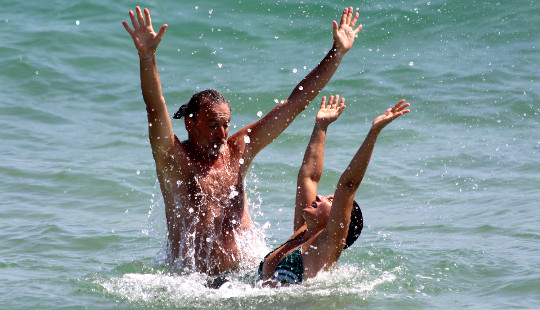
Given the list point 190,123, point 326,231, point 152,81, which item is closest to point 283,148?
point 190,123

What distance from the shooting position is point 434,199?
7.79 m

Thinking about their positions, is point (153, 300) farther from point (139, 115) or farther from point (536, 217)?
point (139, 115)

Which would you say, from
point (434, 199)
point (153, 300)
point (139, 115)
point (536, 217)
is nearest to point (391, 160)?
point (434, 199)

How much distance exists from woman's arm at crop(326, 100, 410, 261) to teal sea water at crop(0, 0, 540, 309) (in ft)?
1.11

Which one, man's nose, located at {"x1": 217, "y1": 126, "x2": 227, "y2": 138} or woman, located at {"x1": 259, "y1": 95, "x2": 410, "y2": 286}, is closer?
woman, located at {"x1": 259, "y1": 95, "x2": 410, "y2": 286}

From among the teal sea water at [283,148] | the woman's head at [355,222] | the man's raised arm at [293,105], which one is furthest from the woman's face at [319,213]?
the man's raised arm at [293,105]

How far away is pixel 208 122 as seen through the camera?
5.46m

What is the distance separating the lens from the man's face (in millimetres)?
5461

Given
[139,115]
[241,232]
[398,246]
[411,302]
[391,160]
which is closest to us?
[411,302]

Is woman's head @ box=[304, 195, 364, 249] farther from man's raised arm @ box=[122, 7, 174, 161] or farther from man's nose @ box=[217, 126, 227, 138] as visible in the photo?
man's raised arm @ box=[122, 7, 174, 161]

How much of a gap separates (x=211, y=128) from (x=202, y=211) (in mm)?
562

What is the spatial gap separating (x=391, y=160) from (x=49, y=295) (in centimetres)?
463

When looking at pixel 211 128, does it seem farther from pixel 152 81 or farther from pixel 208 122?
pixel 152 81

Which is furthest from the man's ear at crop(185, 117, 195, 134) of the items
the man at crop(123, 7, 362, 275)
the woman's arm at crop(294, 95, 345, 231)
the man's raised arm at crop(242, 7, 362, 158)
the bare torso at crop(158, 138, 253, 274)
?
the woman's arm at crop(294, 95, 345, 231)
